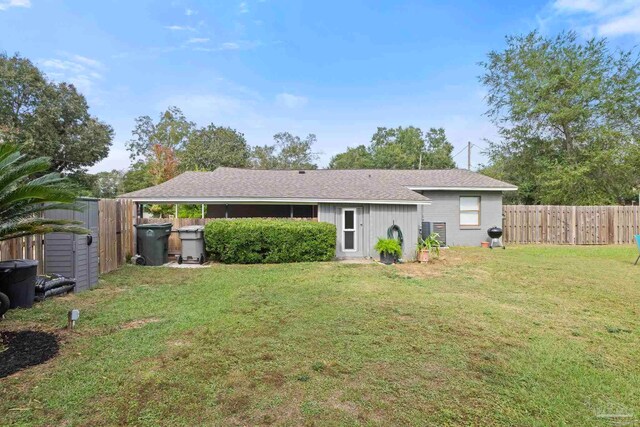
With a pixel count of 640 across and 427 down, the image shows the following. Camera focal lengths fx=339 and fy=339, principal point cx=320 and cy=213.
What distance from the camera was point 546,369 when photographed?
339 cm

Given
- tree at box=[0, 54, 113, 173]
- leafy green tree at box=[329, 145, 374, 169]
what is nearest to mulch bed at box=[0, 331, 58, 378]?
tree at box=[0, 54, 113, 173]

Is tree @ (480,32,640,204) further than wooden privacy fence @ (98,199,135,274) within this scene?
Yes

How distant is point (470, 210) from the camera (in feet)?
51.6

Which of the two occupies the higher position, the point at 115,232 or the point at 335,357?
the point at 115,232

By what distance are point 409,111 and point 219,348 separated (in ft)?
72.2

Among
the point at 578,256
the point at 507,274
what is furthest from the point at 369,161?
the point at 507,274

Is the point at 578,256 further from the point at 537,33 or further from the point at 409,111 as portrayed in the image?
the point at 537,33

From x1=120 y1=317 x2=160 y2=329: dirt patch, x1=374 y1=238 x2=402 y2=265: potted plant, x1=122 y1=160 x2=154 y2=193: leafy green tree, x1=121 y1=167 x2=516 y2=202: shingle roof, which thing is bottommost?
x1=120 y1=317 x2=160 y2=329: dirt patch

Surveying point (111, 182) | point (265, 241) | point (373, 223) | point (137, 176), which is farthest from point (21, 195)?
point (111, 182)

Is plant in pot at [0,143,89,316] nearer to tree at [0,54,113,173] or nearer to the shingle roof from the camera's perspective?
the shingle roof

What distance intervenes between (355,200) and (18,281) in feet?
28.9

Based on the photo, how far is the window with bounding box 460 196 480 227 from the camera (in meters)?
15.7

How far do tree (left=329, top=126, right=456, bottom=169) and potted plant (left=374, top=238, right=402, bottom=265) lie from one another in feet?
104

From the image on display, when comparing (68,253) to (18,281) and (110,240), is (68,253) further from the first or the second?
(110,240)
